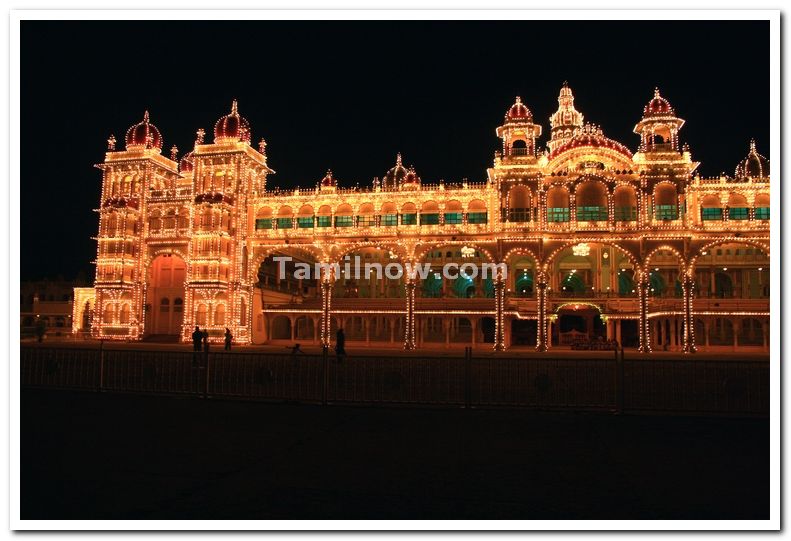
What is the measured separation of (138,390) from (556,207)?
1194 inches

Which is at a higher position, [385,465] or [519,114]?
[519,114]

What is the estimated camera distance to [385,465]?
7.43m

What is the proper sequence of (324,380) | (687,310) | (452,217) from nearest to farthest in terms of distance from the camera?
(324,380) < (687,310) < (452,217)

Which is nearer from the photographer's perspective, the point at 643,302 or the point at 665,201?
the point at 643,302

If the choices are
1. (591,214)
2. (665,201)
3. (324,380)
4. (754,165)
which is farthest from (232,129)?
(754,165)

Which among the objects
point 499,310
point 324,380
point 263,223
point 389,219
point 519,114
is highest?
point 519,114

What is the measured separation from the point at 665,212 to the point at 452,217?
13137mm

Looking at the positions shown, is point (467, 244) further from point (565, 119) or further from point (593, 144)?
point (565, 119)

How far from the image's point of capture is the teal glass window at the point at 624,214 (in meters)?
37.8

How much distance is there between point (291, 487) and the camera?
646 cm

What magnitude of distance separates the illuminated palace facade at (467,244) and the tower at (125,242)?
0.10 m

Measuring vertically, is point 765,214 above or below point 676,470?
above
